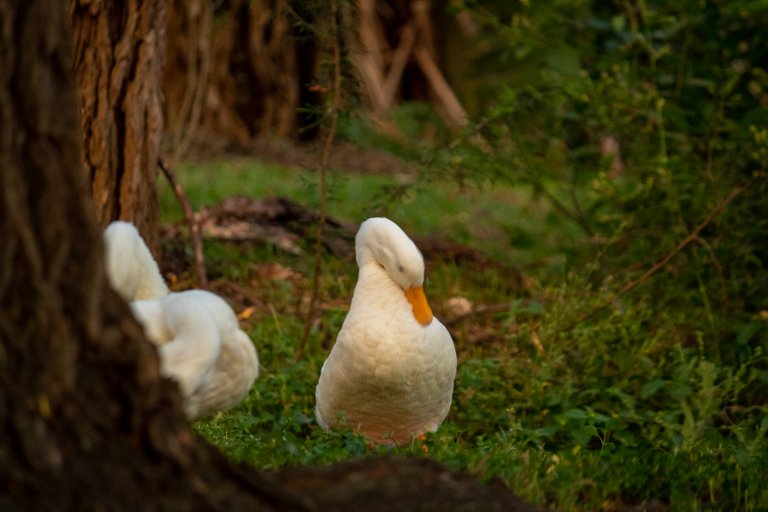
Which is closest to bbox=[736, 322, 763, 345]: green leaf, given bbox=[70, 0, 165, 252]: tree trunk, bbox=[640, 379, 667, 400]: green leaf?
bbox=[640, 379, 667, 400]: green leaf

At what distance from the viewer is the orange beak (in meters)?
4.20

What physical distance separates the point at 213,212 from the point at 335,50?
260 centimetres

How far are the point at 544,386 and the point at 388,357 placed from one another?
1.45m

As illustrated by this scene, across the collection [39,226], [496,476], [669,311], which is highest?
[39,226]

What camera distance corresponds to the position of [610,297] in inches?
225

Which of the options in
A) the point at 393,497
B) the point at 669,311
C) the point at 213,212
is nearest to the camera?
the point at 393,497

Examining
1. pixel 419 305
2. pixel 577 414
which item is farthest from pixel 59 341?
pixel 577 414

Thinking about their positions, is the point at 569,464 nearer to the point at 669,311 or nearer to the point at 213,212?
the point at 669,311

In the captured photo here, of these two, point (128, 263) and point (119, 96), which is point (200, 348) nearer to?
point (128, 263)

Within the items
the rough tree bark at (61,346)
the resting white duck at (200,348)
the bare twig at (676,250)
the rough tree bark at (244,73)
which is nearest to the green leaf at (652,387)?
the bare twig at (676,250)

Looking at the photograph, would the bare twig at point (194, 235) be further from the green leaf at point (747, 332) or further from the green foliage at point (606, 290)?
the green leaf at point (747, 332)

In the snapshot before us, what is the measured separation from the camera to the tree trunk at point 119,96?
17.3 feet

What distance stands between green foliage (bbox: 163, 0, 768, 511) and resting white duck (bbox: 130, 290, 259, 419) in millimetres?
246

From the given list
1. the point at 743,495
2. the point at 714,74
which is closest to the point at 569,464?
the point at 743,495
